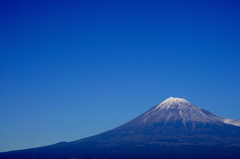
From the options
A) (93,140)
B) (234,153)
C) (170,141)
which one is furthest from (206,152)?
(93,140)

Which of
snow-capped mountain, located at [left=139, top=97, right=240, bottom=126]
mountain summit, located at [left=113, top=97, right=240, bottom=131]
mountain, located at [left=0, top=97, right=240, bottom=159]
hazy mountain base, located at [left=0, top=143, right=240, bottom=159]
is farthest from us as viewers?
snow-capped mountain, located at [left=139, top=97, right=240, bottom=126]

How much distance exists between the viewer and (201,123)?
14138 centimetres

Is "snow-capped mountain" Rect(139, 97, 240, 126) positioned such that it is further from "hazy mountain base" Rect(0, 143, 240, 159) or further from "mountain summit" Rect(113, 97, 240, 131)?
"hazy mountain base" Rect(0, 143, 240, 159)

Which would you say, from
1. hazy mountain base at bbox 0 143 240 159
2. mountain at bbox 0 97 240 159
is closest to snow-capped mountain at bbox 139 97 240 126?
mountain at bbox 0 97 240 159

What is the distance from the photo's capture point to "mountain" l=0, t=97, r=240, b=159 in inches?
4043

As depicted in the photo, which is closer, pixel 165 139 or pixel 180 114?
pixel 165 139

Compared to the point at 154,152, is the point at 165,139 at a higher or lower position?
higher

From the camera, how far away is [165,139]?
124 m

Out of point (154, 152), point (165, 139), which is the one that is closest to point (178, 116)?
point (165, 139)

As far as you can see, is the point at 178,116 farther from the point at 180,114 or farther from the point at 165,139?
the point at 165,139

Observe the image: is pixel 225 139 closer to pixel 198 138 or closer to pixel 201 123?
pixel 198 138

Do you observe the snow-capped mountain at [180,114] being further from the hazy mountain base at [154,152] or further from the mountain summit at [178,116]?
the hazy mountain base at [154,152]

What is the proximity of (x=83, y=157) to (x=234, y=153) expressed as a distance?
172 feet

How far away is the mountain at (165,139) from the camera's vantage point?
4043 inches
